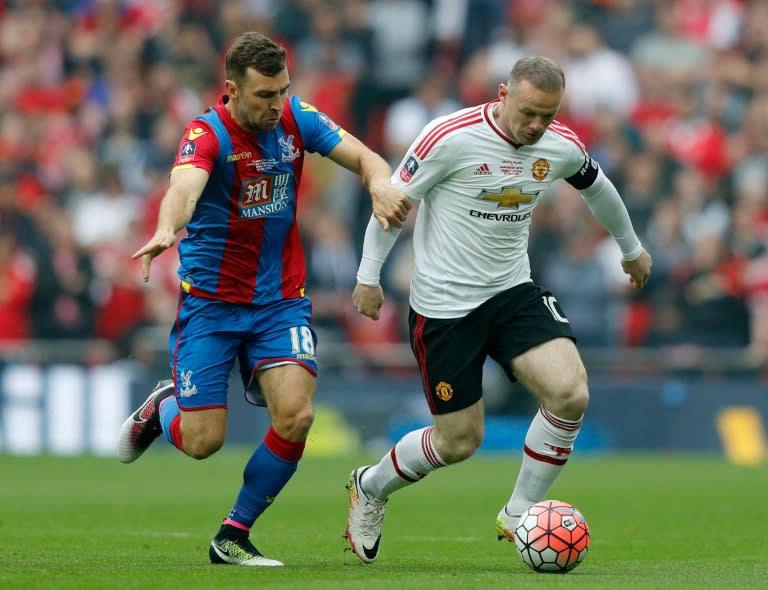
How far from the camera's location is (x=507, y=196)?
337 inches

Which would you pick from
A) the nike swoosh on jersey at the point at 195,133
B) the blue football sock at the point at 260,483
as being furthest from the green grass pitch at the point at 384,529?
the nike swoosh on jersey at the point at 195,133

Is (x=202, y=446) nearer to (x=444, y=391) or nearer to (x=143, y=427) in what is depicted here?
(x=143, y=427)

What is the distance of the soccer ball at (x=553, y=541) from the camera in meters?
7.84

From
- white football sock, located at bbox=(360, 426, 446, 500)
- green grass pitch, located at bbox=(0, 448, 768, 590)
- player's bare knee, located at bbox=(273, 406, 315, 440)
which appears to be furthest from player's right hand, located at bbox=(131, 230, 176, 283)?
white football sock, located at bbox=(360, 426, 446, 500)

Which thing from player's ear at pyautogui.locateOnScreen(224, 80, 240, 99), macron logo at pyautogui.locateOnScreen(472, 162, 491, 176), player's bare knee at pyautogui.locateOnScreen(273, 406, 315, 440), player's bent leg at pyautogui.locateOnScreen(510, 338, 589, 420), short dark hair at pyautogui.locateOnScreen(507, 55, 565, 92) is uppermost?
short dark hair at pyautogui.locateOnScreen(507, 55, 565, 92)

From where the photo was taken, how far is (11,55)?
923 inches

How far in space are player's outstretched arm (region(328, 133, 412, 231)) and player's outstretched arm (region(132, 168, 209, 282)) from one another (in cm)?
83

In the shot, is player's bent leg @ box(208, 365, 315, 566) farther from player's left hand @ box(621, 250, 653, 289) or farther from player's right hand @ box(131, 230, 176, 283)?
player's left hand @ box(621, 250, 653, 289)

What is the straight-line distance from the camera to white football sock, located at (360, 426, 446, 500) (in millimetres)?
8648

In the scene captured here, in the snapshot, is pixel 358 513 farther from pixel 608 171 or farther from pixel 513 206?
pixel 608 171

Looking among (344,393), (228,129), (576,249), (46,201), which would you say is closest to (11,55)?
(46,201)

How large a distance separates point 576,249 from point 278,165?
10657 millimetres

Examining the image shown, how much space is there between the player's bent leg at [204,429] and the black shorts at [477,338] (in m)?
1.15

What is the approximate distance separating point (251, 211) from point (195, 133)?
521 millimetres
